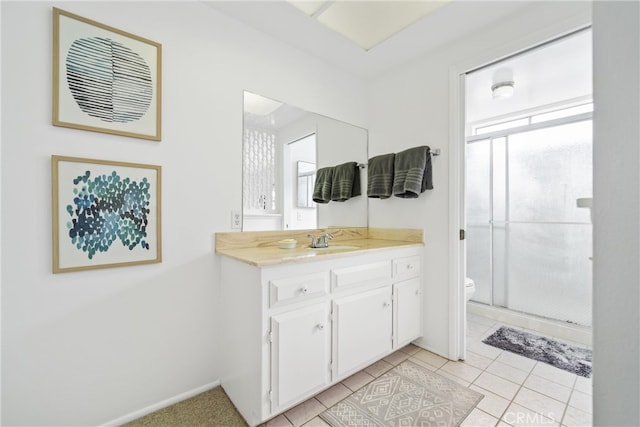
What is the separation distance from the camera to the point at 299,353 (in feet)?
4.48

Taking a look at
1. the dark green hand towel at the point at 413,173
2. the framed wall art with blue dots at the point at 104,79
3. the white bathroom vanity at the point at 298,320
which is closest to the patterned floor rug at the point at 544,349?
the white bathroom vanity at the point at 298,320

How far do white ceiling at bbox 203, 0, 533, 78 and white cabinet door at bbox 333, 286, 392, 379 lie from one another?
182 cm

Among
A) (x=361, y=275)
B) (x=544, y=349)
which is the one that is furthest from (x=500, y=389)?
(x=361, y=275)

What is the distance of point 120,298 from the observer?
135 cm

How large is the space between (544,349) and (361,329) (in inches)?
63.4

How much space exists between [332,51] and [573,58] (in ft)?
6.18

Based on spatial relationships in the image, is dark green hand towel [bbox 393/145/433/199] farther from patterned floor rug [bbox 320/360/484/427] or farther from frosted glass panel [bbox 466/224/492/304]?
frosted glass panel [bbox 466/224/492/304]

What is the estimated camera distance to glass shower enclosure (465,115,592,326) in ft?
7.79

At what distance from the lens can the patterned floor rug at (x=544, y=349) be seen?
72.7 inches

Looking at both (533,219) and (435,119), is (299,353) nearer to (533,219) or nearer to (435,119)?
(435,119)

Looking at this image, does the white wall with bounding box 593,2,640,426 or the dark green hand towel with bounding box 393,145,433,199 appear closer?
the white wall with bounding box 593,2,640,426

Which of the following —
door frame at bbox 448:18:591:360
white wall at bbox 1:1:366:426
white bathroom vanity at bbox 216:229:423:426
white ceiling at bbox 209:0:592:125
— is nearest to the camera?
white wall at bbox 1:1:366:426

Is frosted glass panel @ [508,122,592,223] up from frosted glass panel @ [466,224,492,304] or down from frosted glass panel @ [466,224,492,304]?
up

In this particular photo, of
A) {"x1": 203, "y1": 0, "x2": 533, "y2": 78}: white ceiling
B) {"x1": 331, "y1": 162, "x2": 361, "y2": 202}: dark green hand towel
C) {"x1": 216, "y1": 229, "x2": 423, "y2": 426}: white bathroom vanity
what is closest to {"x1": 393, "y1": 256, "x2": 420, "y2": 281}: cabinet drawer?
{"x1": 216, "y1": 229, "x2": 423, "y2": 426}: white bathroom vanity
